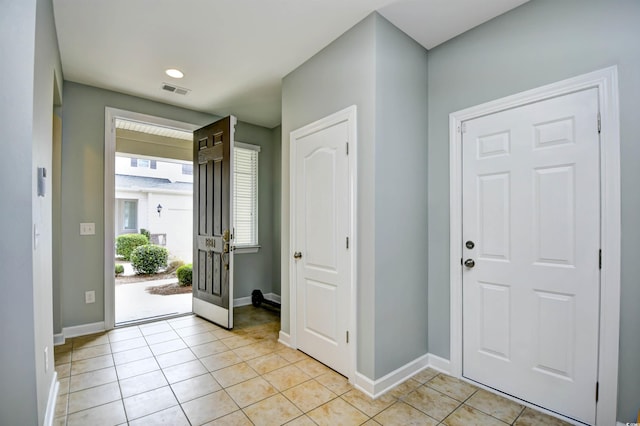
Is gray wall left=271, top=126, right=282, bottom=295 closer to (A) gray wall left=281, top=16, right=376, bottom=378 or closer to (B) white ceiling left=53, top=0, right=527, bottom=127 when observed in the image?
(B) white ceiling left=53, top=0, right=527, bottom=127

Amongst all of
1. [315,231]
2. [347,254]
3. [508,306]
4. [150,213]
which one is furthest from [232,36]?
[150,213]

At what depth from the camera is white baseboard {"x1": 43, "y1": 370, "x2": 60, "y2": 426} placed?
1707 mm

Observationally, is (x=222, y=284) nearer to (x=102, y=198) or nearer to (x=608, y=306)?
(x=102, y=198)

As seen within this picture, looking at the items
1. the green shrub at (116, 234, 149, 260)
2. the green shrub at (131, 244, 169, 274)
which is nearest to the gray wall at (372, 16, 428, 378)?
the green shrub at (131, 244, 169, 274)

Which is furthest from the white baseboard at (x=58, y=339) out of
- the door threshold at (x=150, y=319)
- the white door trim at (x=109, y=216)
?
the door threshold at (x=150, y=319)

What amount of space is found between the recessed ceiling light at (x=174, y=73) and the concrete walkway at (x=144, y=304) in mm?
2878

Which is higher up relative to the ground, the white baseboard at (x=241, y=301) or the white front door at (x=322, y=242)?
the white front door at (x=322, y=242)

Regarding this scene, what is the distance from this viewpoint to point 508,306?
7.02 feet

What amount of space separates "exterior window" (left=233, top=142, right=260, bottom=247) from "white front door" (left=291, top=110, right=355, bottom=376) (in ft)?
6.08

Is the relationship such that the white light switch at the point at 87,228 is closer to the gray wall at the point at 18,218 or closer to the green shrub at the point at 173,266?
the gray wall at the point at 18,218

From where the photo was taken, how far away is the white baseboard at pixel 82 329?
10.4ft

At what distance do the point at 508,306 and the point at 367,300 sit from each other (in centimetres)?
98

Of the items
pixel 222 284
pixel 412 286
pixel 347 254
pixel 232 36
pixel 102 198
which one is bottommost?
pixel 222 284

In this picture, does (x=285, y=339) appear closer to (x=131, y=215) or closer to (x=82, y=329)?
(x=82, y=329)
